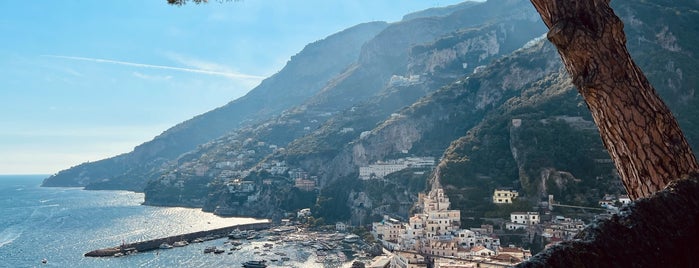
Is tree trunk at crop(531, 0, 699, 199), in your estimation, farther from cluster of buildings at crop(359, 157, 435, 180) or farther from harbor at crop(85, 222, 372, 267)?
cluster of buildings at crop(359, 157, 435, 180)

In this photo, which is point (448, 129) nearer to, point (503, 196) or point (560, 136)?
point (560, 136)

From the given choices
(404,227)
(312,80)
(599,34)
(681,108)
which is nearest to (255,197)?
(404,227)

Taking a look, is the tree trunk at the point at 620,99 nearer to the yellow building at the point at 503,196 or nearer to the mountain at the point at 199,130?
A: the yellow building at the point at 503,196

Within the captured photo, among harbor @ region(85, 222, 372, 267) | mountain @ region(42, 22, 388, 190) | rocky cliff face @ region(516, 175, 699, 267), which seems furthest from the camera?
mountain @ region(42, 22, 388, 190)

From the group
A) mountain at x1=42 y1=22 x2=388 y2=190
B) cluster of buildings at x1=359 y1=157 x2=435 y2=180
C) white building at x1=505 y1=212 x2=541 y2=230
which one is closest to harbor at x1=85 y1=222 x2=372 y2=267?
white building at x1=505 y1=212 x2=541 y2=230

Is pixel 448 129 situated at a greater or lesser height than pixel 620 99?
greater

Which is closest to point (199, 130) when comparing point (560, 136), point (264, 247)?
point (264, 247)
